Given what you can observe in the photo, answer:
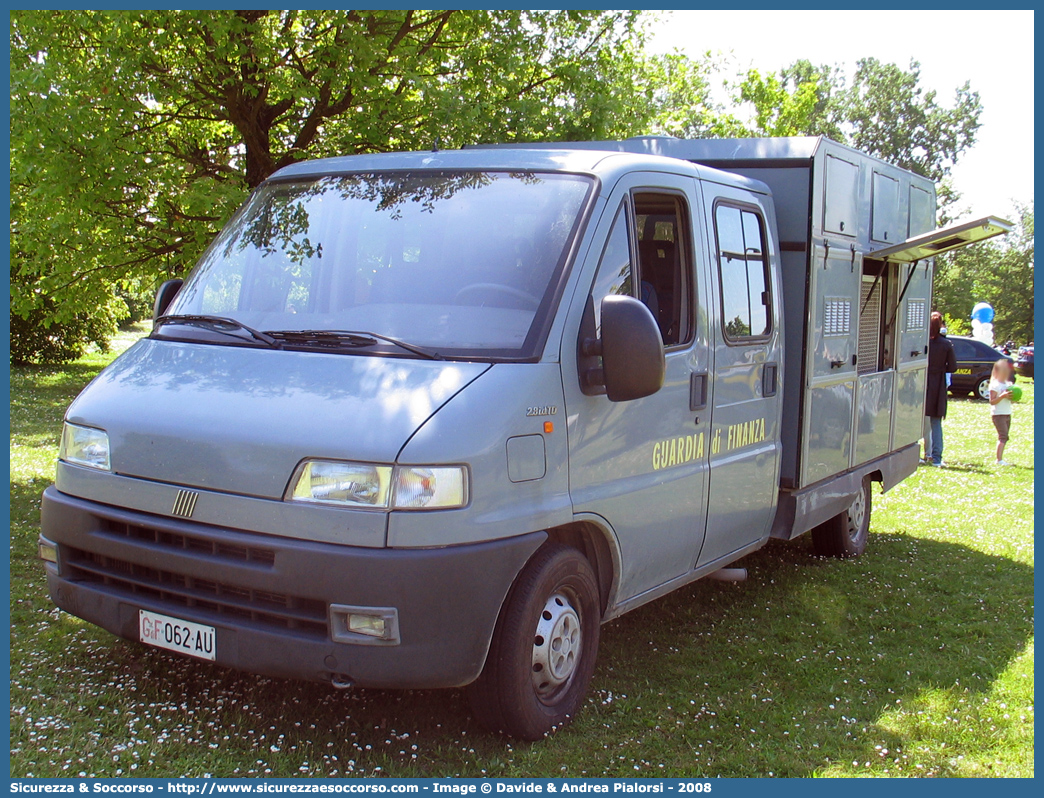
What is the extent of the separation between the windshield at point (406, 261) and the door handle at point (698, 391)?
1.16m

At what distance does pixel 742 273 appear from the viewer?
5.75m

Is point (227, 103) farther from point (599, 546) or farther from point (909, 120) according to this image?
point (909, 120)

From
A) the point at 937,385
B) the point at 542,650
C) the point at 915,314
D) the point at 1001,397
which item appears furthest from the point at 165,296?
the point at 1001,397

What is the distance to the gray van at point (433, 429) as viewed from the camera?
379 centimetres

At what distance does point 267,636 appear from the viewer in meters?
3.85

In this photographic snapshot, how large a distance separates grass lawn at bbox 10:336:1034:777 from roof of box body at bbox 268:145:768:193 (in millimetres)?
2497

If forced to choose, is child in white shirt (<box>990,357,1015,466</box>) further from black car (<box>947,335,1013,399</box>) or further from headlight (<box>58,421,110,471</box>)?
black car (<box>947,335,1013,399</box>)

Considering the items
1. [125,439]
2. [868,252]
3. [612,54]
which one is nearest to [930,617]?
[868,252]

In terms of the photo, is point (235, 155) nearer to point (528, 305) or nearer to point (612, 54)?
point (612, 54)

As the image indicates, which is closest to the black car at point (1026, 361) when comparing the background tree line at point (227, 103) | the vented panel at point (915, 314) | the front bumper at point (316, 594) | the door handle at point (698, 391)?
the background tree line at point (227, 103)

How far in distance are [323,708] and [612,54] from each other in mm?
13340

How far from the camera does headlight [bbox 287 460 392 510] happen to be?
147 inches

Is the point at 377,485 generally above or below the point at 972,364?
above

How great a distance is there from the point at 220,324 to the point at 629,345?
1871mm
